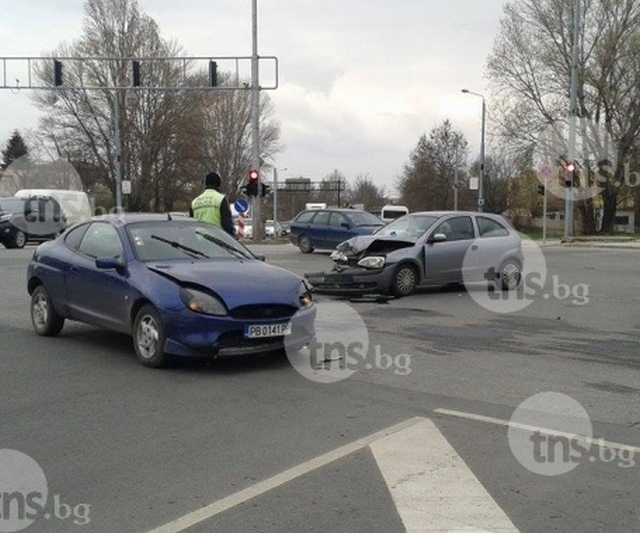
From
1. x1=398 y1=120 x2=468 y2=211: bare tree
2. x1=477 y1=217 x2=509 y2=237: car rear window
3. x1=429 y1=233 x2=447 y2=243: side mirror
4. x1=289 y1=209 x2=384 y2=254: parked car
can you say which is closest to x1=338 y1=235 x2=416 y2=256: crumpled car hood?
x1=429 y1=233 x2=447 y2=243: side mirror

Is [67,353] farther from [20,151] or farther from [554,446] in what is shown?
[20,151]

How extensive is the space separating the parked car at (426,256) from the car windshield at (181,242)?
441cm

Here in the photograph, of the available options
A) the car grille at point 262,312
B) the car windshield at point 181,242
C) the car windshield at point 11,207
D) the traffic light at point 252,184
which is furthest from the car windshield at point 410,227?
the car windshield at point 11,207

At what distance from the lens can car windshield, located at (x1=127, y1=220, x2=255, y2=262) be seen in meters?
8.23

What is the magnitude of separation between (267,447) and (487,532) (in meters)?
1.79

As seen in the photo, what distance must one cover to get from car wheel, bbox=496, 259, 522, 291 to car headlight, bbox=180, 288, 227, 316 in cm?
893

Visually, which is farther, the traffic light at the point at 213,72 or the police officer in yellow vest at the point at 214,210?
the traffic light at the point at 213,72

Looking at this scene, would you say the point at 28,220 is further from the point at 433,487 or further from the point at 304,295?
the point at 433,487

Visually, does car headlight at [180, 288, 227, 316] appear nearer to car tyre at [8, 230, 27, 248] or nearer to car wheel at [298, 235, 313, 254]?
car wheel at [298, 235, 313, 254]

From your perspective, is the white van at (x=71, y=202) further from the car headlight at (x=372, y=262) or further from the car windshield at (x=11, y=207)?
→ the car headlight at (x=372, y=262)

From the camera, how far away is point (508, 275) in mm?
15102

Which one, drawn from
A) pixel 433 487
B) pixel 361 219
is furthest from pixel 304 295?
pixel 361 219

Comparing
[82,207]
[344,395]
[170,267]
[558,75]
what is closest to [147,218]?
[170,267]

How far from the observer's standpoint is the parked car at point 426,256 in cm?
1333
